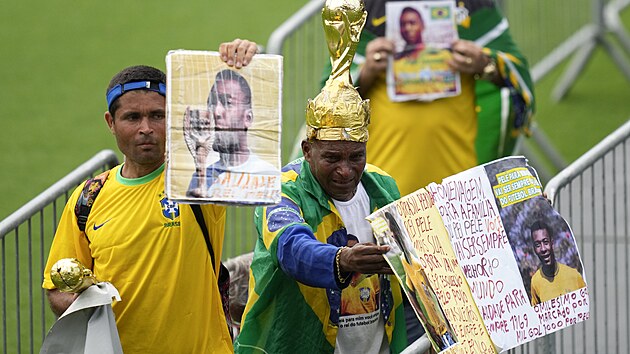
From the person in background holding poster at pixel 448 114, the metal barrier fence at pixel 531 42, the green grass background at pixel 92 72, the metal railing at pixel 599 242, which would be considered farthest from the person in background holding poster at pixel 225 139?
the green grass background at pixel 92 72

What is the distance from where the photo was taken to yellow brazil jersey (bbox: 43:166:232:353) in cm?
512

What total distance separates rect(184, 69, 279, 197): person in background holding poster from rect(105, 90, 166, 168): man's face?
0.95 feet

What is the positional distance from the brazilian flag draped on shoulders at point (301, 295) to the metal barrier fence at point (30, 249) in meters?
1.23

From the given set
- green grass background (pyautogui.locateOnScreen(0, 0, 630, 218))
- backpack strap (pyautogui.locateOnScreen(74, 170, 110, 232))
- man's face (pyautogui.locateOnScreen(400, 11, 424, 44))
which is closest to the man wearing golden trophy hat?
backpack strap (pyautogui.locateOnScreen(74, 170, 110, 232))

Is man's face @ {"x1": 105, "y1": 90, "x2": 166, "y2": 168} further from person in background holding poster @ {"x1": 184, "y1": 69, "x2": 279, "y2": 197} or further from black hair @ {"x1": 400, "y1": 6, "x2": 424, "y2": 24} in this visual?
black hair @ {"x1": 400, "y1": 6, "x2": 424, "y2": 24}

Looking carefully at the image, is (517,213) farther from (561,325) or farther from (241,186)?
(241,186)

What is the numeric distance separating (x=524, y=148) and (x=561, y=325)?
5430mm

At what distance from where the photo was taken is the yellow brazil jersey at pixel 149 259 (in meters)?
5.12

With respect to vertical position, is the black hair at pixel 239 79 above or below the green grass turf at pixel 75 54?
below

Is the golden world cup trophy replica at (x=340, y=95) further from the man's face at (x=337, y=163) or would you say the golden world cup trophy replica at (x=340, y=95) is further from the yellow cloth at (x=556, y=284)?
the yellow cloth at (x=556, y=284)

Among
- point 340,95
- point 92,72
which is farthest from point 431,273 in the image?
point 92,72

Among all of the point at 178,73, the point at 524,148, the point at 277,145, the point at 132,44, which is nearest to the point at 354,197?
the point at 277,145

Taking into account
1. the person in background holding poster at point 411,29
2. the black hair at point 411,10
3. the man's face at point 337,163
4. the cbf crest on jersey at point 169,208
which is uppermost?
the black hair at point 411,10

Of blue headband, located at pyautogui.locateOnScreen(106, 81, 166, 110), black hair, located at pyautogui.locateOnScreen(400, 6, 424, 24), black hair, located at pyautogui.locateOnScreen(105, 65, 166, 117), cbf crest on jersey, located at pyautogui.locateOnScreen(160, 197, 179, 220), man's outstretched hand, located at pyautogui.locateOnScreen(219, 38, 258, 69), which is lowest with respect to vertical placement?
cbf crest on jersey, located at pyautogui.locateOnScreen(160, 197, 179, 220)
